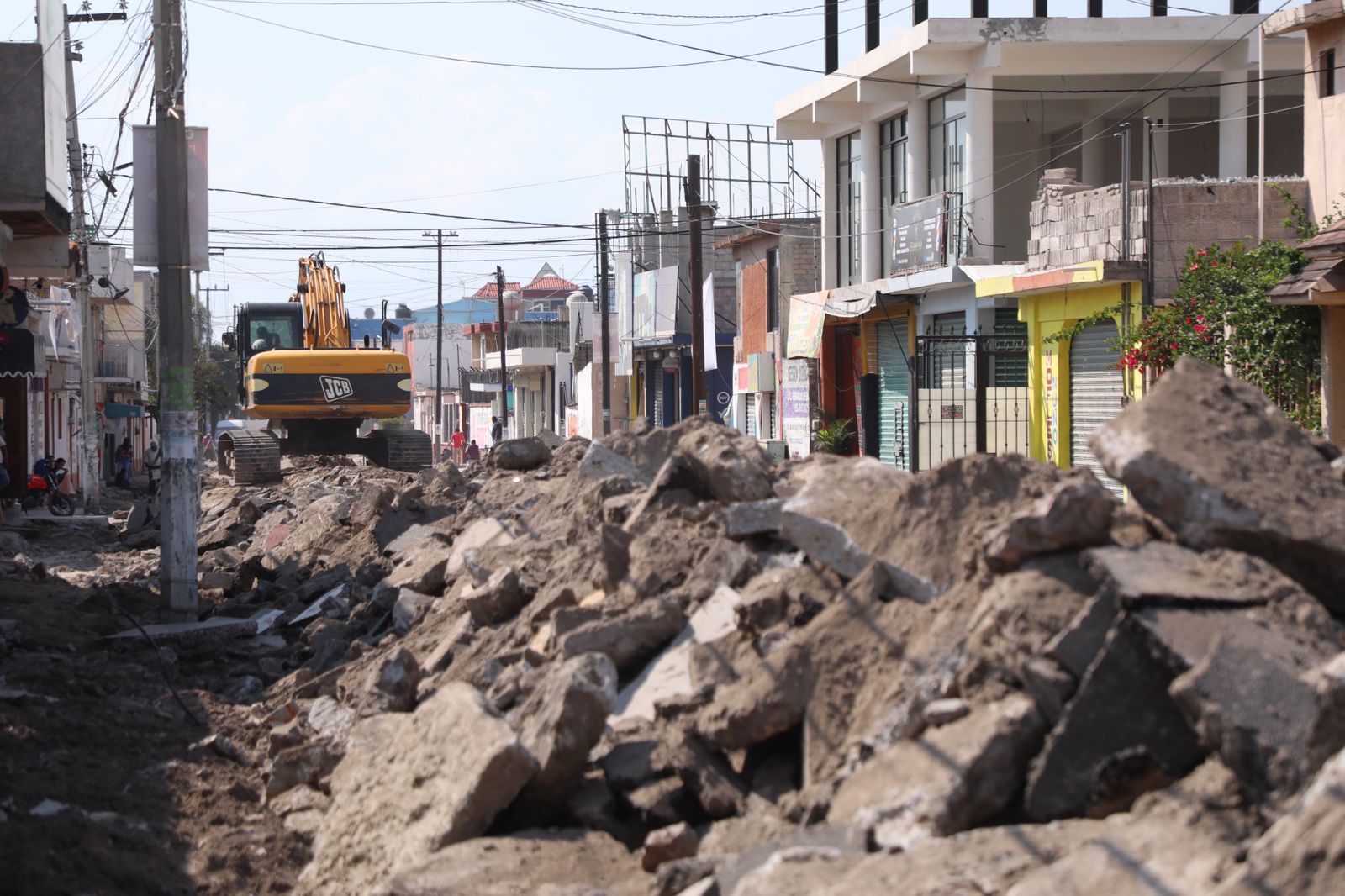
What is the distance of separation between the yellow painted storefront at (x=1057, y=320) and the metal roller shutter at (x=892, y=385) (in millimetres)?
3798

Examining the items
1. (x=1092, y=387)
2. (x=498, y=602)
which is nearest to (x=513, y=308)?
(x=1092, y=387)

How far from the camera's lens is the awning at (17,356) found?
21.2 m

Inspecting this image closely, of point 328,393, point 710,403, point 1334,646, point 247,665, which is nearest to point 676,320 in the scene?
point 710,403

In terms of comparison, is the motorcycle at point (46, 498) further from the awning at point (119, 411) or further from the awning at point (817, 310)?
the awning at point (119, 411)

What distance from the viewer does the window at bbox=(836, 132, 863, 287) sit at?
28797 mm

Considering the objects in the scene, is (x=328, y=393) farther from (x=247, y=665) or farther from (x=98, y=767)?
(x=98, y=767)

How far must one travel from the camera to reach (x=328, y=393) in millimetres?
23875

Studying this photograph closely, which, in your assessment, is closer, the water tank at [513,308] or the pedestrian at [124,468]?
the pedestrian at [124,468]

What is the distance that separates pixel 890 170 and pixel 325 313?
11.6 meters

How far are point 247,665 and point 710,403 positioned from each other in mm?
28170

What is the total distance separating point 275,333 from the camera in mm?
27609

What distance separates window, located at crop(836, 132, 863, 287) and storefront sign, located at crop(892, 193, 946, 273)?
3.19 m

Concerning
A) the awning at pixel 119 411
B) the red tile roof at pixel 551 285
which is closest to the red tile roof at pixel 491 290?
the red tile roof at pixel 551 285

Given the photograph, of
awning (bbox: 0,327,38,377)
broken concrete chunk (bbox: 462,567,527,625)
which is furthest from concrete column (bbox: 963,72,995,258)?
broken concrete chunk (bbox: 462,567,527,625)
